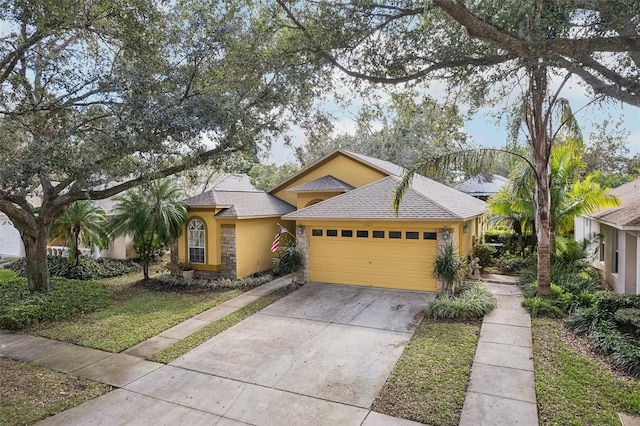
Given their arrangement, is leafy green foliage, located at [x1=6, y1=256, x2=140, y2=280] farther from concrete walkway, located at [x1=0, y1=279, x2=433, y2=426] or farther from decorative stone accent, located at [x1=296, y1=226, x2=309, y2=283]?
decorative stone accent, located at [x1=296, y1=226, x2=309, y2=283]

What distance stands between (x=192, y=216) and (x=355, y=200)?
22.1ft

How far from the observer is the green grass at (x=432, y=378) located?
5.55 metres

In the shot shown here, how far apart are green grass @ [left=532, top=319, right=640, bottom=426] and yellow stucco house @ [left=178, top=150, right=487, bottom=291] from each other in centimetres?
494

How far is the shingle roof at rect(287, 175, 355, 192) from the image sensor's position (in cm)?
1665

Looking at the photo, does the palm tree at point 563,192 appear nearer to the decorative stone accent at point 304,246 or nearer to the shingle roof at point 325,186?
the shingle roof at point 325,186

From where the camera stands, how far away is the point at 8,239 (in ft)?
74.9

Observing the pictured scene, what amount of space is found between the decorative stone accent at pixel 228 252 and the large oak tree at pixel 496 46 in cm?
795

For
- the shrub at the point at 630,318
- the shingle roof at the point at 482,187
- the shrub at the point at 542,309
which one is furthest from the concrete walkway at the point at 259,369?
the shingle roof at the point at 482,187

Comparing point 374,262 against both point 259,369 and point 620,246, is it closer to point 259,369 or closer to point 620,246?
point 259,369

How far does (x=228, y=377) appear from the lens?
22.1ft

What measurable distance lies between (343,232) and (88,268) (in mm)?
11472

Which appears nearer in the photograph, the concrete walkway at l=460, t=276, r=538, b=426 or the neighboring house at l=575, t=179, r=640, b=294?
the concrete walkway at l=460, t=276, r=538, b=426

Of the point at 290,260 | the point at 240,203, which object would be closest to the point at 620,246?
the point at 290,260

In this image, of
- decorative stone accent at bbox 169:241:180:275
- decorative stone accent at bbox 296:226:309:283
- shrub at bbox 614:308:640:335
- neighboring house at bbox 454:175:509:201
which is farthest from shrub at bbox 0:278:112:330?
neighboring house at bbox 454:175:509:201
